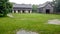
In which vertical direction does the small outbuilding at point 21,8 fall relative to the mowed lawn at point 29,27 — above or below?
below

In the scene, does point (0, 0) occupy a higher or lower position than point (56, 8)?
higher

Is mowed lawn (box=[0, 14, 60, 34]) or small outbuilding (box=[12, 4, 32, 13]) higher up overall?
mowed lawn (box=[0, 14, 60, 34])

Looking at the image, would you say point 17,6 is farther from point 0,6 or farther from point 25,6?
point 0,6

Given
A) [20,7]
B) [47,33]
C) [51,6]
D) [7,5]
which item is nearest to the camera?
[47,33]

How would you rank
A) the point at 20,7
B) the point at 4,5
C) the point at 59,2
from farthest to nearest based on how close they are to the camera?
the point at 20,7
the point at 59,2
the point at 4,5

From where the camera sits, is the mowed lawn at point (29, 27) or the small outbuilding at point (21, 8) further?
the small outbuilding at point (21, 8)

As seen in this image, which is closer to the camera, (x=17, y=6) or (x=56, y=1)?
(x=56, y=1)

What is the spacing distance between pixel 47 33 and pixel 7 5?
21.2 meters

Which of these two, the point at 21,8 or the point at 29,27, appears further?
the point at 21,8

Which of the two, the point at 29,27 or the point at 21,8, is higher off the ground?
→ the point at 29,27

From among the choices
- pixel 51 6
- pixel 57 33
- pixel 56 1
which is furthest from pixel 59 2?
pixel 57 33

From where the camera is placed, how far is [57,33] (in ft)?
35.0

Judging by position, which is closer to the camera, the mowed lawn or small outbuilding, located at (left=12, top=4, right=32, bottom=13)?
the mowed lawn

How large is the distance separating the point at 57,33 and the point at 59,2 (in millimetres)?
42533
